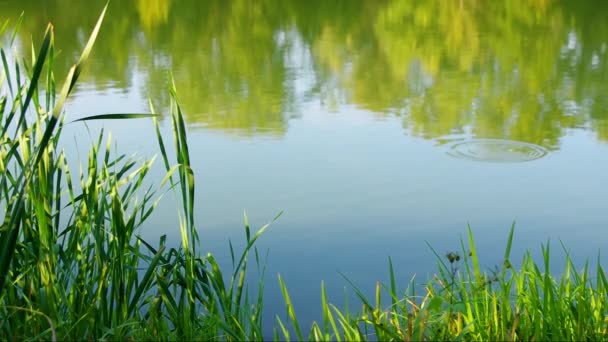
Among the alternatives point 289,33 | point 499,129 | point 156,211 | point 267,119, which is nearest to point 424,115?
point 499,129

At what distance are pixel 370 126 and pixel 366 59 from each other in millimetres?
2699

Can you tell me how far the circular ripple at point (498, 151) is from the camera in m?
4.20

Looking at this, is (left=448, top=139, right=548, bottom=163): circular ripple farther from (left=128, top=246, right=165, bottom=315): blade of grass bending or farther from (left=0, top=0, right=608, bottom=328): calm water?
(left=128, top=246, right=165, bottom=315): blade of grass bending

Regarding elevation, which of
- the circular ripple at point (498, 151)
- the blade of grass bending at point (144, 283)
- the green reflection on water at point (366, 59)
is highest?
the green reflection on water at point (366, 59)

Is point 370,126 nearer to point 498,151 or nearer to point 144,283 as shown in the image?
point 498,151

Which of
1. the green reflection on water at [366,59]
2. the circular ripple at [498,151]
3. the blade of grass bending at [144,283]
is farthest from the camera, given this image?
the green reflection on water at [366,59]

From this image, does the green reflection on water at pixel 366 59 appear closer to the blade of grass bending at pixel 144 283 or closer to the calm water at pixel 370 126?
the calm water at pixel 370 126

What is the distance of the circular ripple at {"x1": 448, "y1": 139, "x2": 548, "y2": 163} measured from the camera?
13.8 feet

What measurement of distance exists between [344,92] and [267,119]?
0.87 metres

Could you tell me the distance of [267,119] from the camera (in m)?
5.10

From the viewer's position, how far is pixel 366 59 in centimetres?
750

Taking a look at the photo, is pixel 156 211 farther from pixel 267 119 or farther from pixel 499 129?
pixel 499 129

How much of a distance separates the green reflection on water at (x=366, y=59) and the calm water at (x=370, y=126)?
27 mm

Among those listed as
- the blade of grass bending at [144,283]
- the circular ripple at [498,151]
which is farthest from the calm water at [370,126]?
the blade of grass bending at [144,283]
